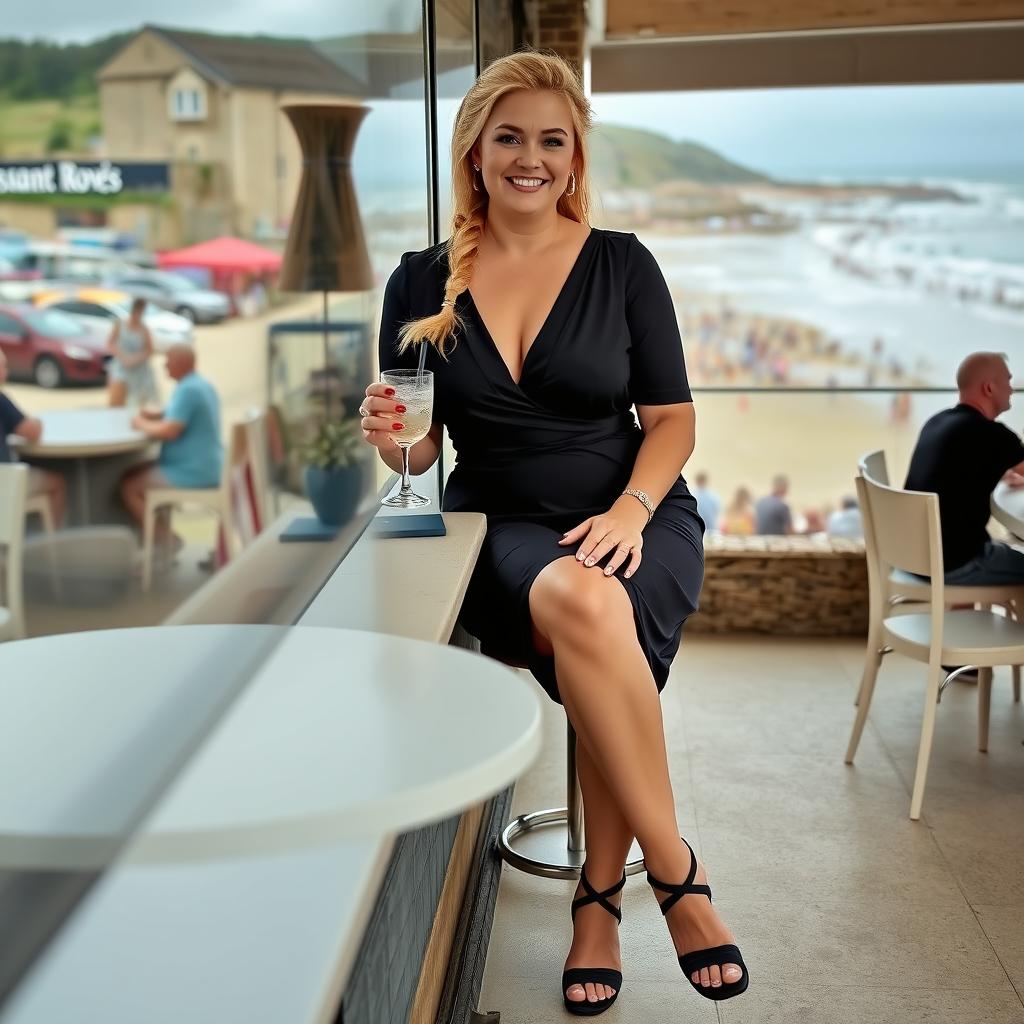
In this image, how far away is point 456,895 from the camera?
240 centimetres

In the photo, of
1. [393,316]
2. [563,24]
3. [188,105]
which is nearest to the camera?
[188,105]

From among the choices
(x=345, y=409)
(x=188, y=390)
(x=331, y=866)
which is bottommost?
(x=331, y=866)

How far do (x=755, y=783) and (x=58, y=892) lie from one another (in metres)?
2.72

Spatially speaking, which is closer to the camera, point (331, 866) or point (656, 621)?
point (331, 866)

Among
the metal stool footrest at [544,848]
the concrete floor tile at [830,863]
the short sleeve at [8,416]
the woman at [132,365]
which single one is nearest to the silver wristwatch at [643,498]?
the metal stool footrest at [544,848]

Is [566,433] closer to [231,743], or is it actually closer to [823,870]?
[823,870]

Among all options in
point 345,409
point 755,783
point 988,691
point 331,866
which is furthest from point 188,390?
point 988,691

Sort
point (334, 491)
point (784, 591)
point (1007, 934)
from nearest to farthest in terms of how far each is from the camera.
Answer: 1. point (334, 491)
2. point (1007, 934)
3. point (784, 591)

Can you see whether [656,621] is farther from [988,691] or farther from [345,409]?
[988,691]

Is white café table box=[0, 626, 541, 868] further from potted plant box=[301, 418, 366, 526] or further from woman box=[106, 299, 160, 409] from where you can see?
potted plant box=[301, 418, 366, 526]

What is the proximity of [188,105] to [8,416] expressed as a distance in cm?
50

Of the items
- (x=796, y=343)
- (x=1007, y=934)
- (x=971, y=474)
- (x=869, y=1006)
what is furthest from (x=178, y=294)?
(x=796, y=343)

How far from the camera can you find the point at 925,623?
3307mm

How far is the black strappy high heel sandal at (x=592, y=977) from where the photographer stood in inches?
86.3
